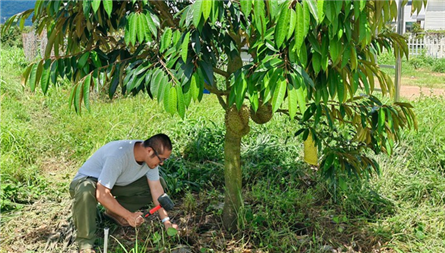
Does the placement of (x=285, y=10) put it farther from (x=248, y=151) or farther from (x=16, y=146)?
(x=16, y=146)

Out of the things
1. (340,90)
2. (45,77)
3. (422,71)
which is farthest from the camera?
(422,71)

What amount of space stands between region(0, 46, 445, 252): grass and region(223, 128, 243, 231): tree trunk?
78mm

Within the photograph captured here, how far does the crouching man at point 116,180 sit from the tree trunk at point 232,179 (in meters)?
0.40

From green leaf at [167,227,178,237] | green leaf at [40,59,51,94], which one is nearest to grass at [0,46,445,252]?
green leaf at [167,227,178,237]

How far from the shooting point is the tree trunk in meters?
3.35

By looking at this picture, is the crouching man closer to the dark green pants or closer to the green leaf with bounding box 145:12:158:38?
the dark green pants

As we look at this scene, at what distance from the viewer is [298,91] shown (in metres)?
1.95

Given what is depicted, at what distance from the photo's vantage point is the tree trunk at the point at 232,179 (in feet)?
11.0

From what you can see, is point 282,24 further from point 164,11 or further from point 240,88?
point 164,11

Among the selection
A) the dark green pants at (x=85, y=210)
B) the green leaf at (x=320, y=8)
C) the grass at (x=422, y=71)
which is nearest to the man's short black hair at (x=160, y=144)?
the dark green pants at (x=85, y=210)

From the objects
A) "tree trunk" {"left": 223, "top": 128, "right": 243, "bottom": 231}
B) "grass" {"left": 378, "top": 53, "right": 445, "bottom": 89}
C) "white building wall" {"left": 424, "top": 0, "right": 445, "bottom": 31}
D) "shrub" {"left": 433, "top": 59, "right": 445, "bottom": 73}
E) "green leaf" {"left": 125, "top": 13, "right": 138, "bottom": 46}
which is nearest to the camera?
"green leaf" {"left": 125, "top": 13, "right": 138, "bottom": 46}

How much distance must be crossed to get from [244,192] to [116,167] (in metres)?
1.21

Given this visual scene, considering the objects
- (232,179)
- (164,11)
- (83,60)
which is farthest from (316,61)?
(232,179)

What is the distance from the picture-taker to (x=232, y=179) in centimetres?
343
